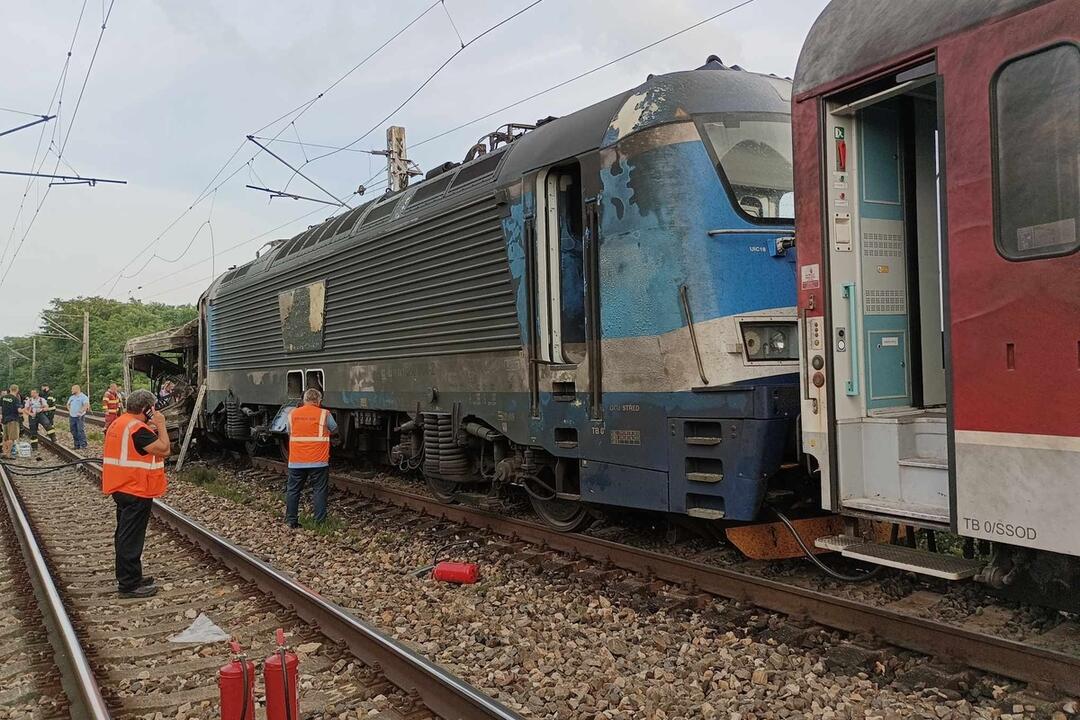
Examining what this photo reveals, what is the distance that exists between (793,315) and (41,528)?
856 centimetres

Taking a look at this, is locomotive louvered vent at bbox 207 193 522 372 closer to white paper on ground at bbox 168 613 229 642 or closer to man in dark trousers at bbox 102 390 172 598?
man in dark trousers at bbox 102 390 172 598

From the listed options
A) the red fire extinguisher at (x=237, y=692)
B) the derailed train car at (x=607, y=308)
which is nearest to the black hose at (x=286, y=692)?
the red fire extinguisher at (x=237, y=692)

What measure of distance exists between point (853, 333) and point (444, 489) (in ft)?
17.4

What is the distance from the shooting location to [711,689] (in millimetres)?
4074

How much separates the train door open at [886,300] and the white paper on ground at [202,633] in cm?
384

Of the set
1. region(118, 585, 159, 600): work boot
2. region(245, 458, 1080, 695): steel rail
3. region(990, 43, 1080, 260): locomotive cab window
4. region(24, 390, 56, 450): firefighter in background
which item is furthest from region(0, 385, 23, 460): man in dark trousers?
region(990, 43, 1080, 260): locomotive cab window

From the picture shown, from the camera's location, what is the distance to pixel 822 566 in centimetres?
501

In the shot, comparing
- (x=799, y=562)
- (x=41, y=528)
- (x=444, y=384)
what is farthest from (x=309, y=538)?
(x=799, y=562)

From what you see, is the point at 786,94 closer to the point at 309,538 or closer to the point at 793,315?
the point at 793,315

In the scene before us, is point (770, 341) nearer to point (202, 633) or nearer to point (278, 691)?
point (278, 691)

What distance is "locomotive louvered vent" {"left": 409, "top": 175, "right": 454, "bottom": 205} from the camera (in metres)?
8.31

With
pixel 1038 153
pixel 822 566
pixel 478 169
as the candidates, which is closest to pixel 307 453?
pixel 478 169

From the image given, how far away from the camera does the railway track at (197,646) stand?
413 centimetres

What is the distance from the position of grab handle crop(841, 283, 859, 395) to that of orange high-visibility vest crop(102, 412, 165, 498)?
203 inches
